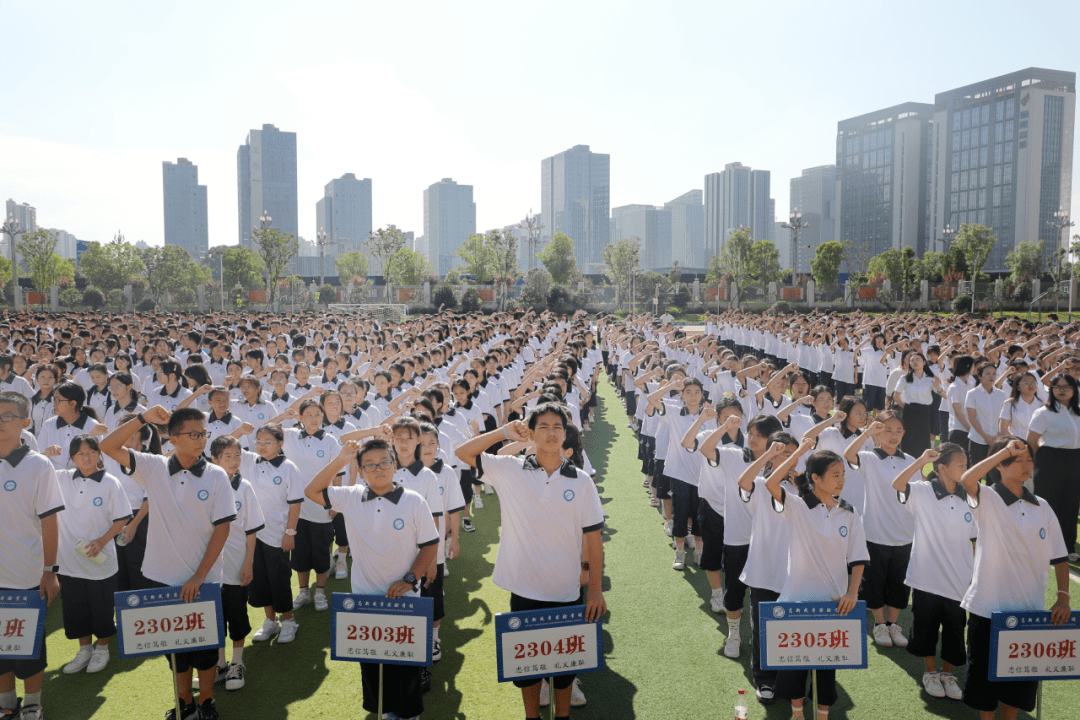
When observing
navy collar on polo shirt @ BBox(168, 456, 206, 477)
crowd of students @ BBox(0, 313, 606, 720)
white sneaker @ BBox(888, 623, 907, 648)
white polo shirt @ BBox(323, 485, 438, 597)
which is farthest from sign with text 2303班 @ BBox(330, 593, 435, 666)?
white sneaker @ BBox(888, 623, 907, 648)

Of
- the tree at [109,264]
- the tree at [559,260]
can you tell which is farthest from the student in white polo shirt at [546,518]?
the tree at [109,264]

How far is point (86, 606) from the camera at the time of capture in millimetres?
5066

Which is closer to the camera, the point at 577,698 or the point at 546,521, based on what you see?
the point at 546,521

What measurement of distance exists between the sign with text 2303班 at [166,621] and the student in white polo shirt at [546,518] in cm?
171

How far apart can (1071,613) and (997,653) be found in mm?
473

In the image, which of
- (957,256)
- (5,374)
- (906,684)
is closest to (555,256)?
(957,256)

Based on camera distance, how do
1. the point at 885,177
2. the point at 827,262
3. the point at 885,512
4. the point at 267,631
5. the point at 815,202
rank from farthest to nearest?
the point at 815,202 → the point at 885,177 → the point at 827,262 → the point at 267,631 → the point at 885,512

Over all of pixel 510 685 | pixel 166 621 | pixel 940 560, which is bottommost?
pixel 510 685

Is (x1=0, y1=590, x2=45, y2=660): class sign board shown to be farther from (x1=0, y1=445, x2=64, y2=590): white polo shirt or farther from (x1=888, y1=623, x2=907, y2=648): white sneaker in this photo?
(x1=888, y1=623, x2=907, y2=648): white sneaker

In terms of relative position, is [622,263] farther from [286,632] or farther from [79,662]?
[79,662]

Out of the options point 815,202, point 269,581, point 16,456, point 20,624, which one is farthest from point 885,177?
point 20,624

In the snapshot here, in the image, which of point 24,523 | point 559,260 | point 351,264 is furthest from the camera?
point 351,264

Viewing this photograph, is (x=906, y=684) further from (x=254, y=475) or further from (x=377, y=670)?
(x=254, y=475)

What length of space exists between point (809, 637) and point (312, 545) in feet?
14.0
